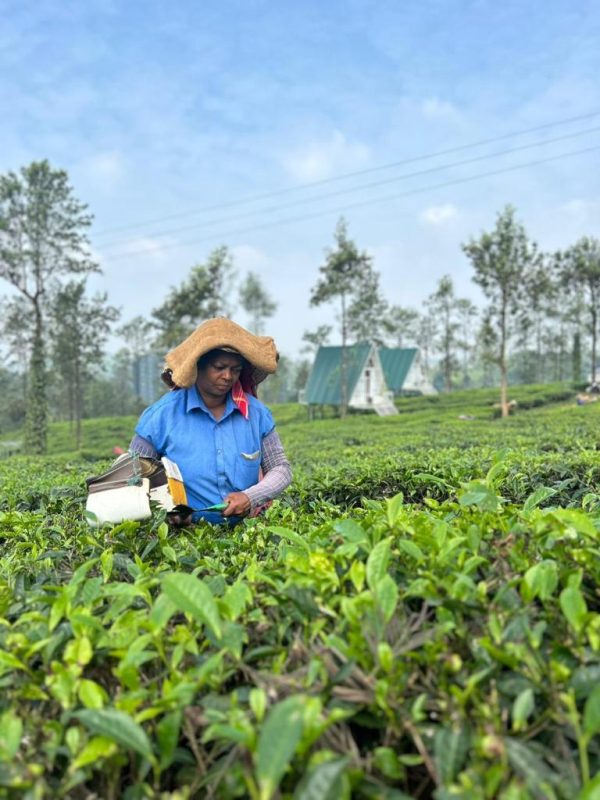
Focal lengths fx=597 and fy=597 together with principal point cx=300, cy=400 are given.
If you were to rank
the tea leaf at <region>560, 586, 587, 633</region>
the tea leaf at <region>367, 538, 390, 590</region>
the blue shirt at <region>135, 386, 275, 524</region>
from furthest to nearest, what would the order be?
the blue shirt at <region>135, 386, 275, 524</region>, the tea leaf at <region>367, 538, 390, 590</region>, the tea leaf at <region>560, 586, 587, 633</region>

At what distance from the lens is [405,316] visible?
6184 cm

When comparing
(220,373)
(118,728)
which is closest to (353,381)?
(220,373)

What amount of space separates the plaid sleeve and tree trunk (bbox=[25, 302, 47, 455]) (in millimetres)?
22016

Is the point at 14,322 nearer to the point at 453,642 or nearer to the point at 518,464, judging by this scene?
the point at 518,464

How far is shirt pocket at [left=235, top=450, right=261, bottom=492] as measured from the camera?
3.01 meters

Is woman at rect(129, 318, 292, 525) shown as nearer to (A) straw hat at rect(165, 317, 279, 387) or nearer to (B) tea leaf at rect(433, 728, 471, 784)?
(A) straw hat at rect(165, 317, 279, 387)

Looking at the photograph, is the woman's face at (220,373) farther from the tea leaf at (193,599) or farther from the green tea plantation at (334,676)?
the tea leaf at (193,599)

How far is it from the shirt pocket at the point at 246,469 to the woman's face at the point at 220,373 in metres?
0.36

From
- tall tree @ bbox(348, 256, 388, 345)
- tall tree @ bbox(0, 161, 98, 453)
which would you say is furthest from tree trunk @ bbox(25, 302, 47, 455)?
tall tree @ bbox(348, 256, 388, 345)

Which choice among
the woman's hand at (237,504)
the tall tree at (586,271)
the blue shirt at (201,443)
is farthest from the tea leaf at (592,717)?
the tall tree at (586,271)

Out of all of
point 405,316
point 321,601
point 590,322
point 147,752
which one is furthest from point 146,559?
point 405,316

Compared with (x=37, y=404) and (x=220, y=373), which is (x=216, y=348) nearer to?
(x=220, y=373)

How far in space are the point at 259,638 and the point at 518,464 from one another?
11.4ft

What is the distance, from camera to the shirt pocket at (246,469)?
301 centimetres
